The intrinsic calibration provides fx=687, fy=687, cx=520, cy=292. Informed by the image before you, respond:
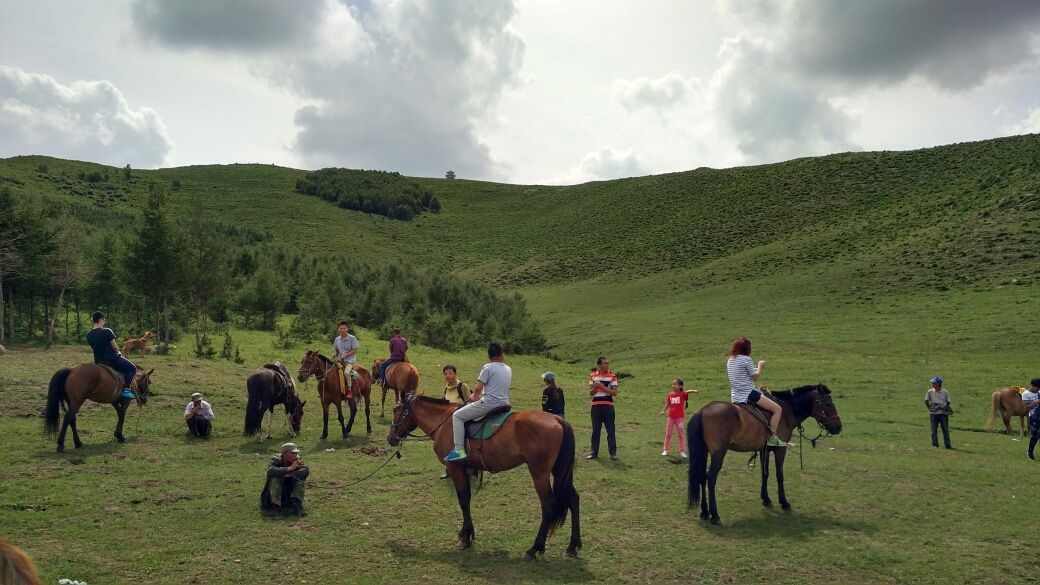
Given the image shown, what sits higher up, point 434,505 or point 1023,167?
point 1023,167

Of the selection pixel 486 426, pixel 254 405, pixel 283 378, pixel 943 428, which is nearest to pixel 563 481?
pixel 486 426

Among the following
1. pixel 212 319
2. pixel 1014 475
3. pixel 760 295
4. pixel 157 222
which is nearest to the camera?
pixel 1014 475

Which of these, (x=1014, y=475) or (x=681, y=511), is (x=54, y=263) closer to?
(x=681, y=511)

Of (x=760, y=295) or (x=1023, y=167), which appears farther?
(x=1023, y=167)

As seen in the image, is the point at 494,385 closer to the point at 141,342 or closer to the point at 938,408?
the point at 938,408

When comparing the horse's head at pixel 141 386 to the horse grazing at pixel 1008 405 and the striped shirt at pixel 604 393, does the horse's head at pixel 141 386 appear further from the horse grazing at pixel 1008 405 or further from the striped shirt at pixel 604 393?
the horse grazing at pixel 1008 405

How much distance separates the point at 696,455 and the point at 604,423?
4075 millimetres

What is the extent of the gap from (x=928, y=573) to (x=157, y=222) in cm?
3316

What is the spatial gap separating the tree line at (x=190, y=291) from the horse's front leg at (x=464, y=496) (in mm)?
25991

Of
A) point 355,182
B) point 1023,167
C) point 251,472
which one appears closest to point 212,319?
point 251,472

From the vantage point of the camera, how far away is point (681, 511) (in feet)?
40.2

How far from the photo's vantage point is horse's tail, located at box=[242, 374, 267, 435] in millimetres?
16859

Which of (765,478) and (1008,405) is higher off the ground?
(1008,405)

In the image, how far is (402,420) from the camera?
37.1ft
